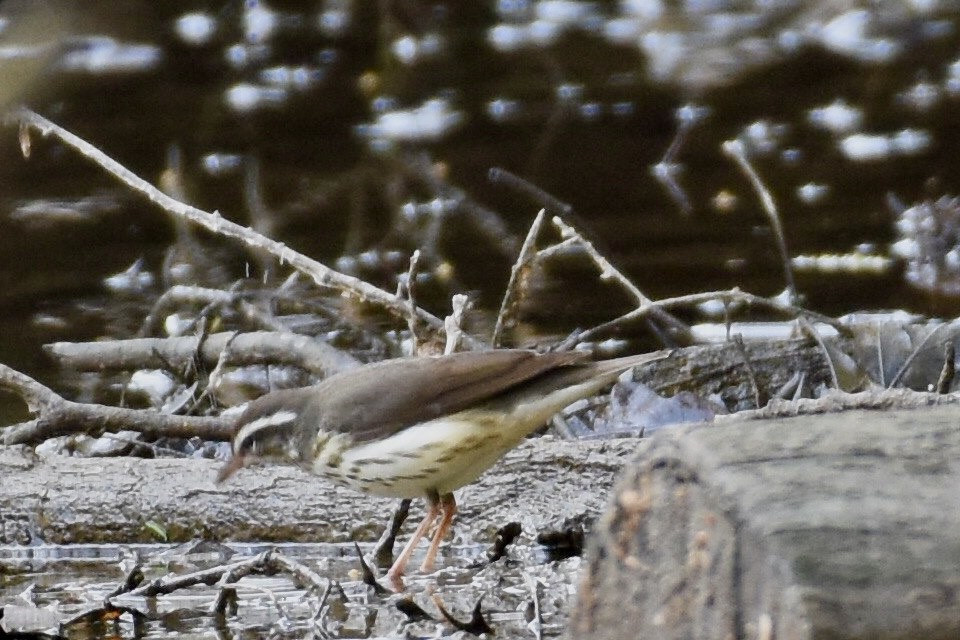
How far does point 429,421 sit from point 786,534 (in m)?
2.50

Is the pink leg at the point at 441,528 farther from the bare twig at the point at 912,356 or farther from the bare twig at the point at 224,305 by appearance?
the bare twig at the point at 224,305

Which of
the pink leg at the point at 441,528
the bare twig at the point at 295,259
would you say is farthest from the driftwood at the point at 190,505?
the bare twig at the point at 295,259

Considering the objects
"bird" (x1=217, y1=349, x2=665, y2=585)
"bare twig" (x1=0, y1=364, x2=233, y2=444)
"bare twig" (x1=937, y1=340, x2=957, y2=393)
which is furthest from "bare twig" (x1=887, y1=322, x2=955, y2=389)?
"bare twig" (x1=0, y1=364, x2=233, y2=444)

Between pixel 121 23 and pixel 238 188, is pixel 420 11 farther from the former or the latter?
pixel 238 188

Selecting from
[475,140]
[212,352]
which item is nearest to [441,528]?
[212,352]

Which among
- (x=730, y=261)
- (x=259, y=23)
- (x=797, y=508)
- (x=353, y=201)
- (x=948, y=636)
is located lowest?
Answer: (x=948, y=636)

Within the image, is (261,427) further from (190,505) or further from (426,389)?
(426,389)

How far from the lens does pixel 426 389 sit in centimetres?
504

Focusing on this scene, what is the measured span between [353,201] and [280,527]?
5717 mm

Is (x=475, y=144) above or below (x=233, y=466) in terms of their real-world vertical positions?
above

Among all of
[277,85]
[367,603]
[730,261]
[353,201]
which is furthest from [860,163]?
[367,603]

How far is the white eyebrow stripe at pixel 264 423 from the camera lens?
5.16m

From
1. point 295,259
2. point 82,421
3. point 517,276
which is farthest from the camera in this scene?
point 295,259

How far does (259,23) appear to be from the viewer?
54.2 feet
